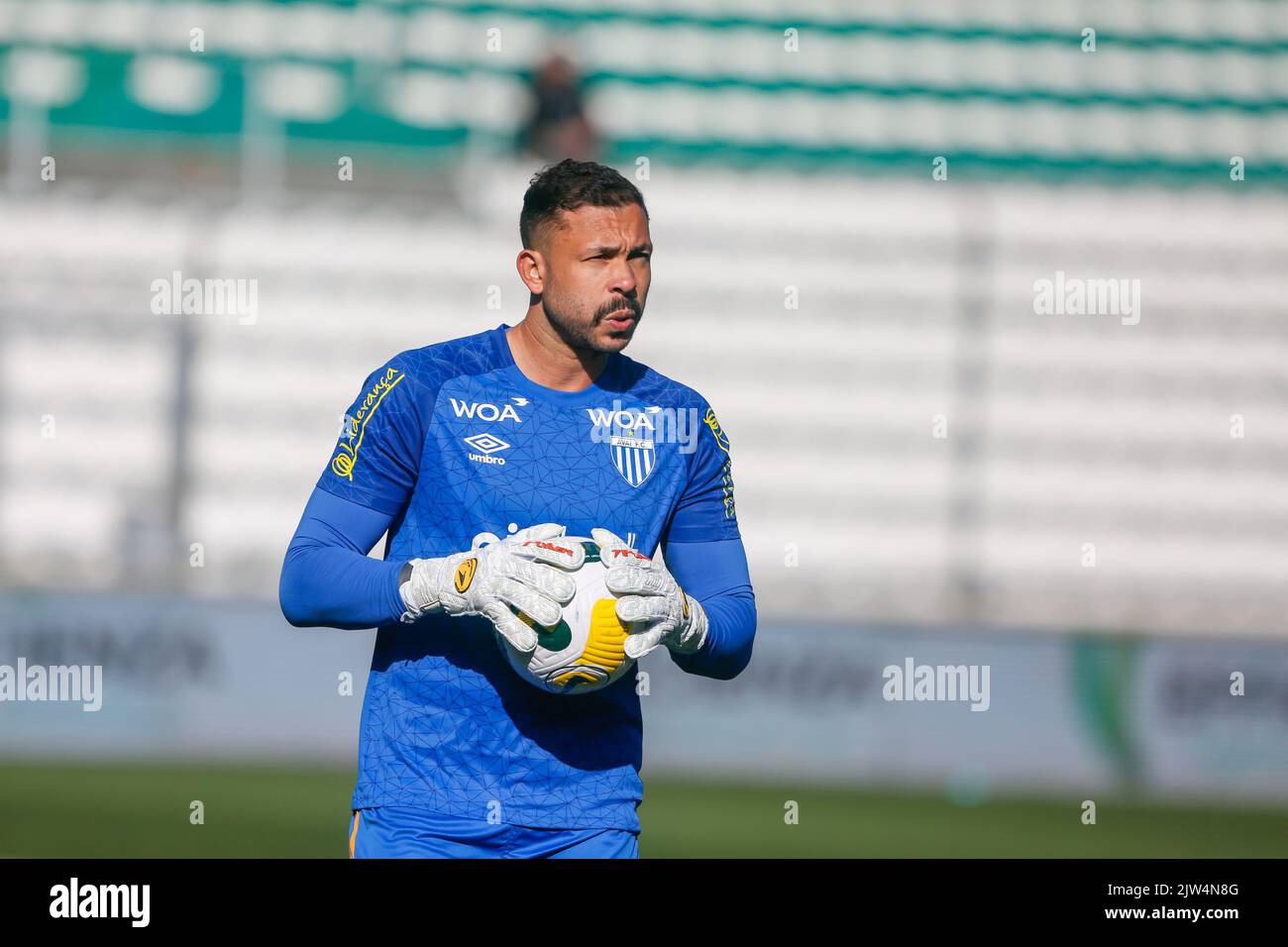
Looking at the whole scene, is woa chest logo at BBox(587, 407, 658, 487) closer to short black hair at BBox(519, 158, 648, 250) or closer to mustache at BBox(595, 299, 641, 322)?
mustache at BBox(595, 299, 641, 322)

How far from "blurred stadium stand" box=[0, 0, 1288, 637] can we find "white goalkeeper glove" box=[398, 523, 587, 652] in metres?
7.83

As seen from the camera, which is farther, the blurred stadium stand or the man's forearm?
the blurred stadium stand

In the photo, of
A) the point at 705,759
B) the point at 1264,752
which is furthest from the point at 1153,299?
the point at 705,759

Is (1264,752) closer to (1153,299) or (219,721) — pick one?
(1153,299)

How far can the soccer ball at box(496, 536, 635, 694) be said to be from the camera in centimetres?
269

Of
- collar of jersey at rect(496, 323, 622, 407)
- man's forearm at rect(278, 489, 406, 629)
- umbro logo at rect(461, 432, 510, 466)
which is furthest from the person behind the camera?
collar of jersey at rect(496, 323, 622, 407)

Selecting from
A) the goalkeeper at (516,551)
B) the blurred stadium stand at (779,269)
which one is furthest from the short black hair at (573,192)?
the blurred stadium stand at (779,269)

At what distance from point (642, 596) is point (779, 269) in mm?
9156

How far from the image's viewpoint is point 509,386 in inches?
117

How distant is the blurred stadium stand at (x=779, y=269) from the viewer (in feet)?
36.1

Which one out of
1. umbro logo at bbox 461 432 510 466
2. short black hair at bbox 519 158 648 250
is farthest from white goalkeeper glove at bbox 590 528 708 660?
short black hair at bbox 519 158 648 250

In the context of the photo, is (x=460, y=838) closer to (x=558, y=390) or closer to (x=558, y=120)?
(x=558, y=390)

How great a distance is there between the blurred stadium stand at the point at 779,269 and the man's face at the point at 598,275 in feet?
25.1

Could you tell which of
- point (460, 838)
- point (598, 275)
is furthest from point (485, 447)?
point (460, 838)
